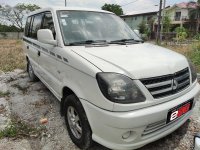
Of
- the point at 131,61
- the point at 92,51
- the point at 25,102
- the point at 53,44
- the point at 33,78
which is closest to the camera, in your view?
the point at 131,61

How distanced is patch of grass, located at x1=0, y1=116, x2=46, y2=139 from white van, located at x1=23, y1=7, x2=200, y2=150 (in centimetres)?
61

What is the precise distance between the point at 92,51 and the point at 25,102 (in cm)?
237

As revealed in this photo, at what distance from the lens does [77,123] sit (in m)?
2.67

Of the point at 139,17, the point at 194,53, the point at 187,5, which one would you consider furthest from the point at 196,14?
the point at 194,53

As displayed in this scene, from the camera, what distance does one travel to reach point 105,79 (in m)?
2.04

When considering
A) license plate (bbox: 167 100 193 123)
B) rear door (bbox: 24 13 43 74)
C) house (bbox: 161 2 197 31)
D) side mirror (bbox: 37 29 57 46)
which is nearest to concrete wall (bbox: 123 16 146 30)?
house (bbox: 161 2 197 31)

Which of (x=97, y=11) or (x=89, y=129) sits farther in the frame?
(x=97, y=11)

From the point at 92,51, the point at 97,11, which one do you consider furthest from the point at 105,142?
the point at 97,11

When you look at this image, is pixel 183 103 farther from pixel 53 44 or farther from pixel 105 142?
pixel 53 44

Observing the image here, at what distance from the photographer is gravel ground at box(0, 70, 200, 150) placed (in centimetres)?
278

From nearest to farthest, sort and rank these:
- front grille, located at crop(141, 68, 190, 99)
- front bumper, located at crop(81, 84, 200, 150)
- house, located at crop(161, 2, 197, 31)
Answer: front bumper, located at crop(81, 84, 200, 150) → front grille, located at crop(141, 68, 190, 99) → house, located at crop(161, 2, 197, 31)

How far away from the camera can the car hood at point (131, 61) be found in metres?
2.11

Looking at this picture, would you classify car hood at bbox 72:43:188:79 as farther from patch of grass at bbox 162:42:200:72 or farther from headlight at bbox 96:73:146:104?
patch of grass at bbox 162:42:200:72

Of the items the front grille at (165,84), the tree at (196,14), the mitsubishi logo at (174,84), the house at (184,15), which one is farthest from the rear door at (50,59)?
the tree at (196,14)
